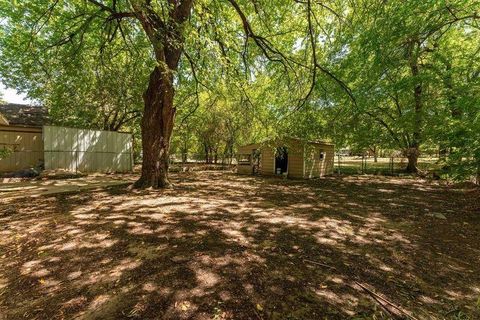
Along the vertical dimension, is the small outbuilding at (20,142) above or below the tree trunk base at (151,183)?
above

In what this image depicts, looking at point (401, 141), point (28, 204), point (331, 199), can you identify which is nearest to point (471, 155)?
point (331, 199)

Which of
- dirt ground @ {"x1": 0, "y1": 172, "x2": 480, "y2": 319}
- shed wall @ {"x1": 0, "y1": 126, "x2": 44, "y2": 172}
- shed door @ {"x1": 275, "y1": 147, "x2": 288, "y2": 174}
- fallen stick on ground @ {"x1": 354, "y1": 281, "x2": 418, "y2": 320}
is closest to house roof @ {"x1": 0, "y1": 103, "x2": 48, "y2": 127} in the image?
shed wall @ {"x1": 0, "y1": 126, "x2": 44, "y2": 172}

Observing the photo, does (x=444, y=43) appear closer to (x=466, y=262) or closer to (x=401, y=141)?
(x=401, y=141)

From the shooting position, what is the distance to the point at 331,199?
9.09 metres

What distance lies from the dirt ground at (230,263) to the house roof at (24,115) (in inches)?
480

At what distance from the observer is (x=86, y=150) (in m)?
15.1

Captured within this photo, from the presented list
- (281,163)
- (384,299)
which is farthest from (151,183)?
(281,163)

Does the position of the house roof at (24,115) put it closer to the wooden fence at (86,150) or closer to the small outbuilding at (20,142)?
the small outbuilding at (20,142)

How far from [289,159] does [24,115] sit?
18.2 meters

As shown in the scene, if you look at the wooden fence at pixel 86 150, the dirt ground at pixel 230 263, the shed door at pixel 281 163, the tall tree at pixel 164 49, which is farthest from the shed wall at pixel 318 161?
the wooden fence at pixel 86 150

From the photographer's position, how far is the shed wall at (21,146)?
14062 millimetres

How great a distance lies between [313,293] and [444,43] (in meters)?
14.2

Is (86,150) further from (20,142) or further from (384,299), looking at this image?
(384,299)

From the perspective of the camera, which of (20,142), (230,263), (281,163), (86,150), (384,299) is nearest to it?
(384,299)
